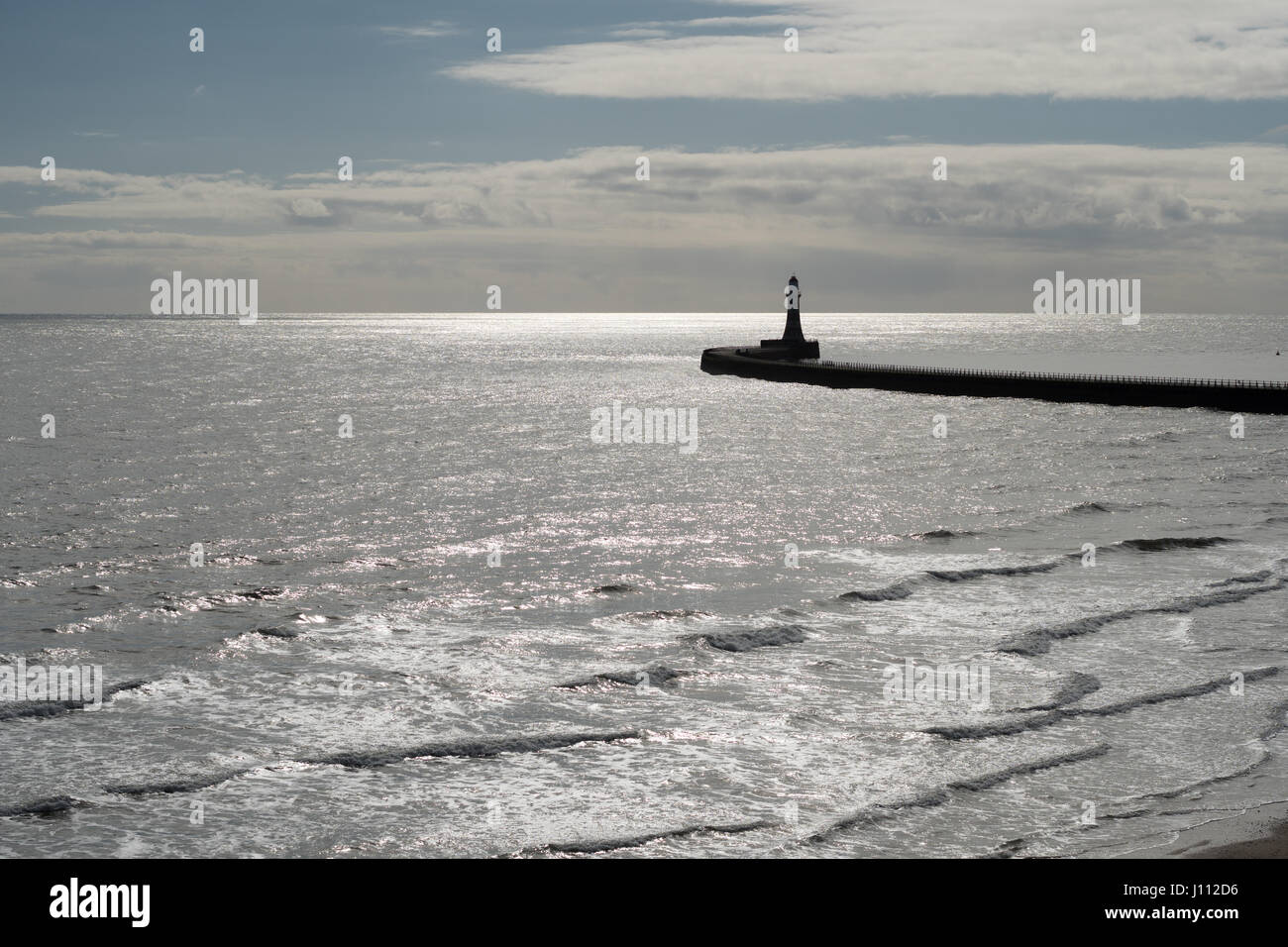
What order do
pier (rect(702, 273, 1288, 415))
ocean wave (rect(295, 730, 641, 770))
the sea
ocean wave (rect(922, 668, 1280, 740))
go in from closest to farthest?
the sea < ocean wave (rect(295, 730, 641, 770)) < ocean wave (rect(922, 668, 1280, 740)) < pier (rect(702, 273, 1288, 415))

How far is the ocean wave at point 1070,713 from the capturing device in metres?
15.8

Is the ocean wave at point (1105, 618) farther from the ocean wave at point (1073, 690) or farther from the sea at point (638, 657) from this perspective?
the ocean wave at point (1073, 690)

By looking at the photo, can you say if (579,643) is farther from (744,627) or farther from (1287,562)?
(1287,562)

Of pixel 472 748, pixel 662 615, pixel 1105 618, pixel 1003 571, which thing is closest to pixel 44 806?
pixel 472 748

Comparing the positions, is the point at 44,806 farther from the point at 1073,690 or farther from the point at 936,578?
the point at 936,578

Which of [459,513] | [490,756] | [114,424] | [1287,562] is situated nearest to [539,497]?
[459,513]

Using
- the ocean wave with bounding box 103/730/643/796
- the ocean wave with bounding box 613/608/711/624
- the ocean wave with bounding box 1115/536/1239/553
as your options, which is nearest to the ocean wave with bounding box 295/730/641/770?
the ocean wave with bounding box 103/730/643/796

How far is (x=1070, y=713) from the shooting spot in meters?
16.5

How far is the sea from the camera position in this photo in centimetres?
1298

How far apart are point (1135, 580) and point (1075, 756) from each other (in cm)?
1353

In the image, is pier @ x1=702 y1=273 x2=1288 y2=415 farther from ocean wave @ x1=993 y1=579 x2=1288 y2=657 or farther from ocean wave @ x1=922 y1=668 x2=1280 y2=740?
ocean wave @ x1=922 y1=668 x2=1280 y2=740

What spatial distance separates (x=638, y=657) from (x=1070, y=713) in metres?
7.23

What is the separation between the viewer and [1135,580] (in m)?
26.8

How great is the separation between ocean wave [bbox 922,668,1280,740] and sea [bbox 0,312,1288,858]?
0.08m
